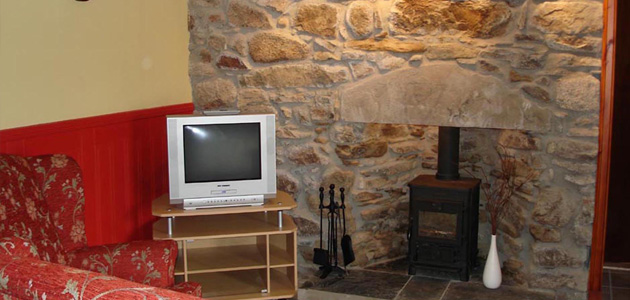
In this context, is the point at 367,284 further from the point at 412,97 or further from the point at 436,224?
the point at 412,97

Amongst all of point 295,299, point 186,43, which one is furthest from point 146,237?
point 186,43

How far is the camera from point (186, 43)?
14.2 ft

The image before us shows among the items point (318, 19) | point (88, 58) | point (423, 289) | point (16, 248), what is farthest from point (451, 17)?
point (16, 248)

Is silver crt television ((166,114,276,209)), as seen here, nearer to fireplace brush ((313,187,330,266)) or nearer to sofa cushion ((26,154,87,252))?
fireplace brush ((313,187,330,266))

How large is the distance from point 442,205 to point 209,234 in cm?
143

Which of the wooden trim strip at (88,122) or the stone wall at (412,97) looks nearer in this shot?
the wooden trim strip at (88,122)

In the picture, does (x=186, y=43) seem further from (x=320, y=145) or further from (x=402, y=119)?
(x=402, y=119)

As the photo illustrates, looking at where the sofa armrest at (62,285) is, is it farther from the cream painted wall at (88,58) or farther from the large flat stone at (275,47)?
the large flat stone at (275,47)

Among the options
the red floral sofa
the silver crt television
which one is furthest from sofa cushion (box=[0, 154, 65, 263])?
the silver crt television

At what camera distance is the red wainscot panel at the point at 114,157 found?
10.3 ft

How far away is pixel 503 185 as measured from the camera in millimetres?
4062

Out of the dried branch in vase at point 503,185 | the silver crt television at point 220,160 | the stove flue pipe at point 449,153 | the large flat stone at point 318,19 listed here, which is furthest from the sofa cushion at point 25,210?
the dried branch in vase at point 503,185

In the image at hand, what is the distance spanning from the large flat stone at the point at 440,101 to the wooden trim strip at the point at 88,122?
107cm

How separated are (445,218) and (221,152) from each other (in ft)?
4.87
